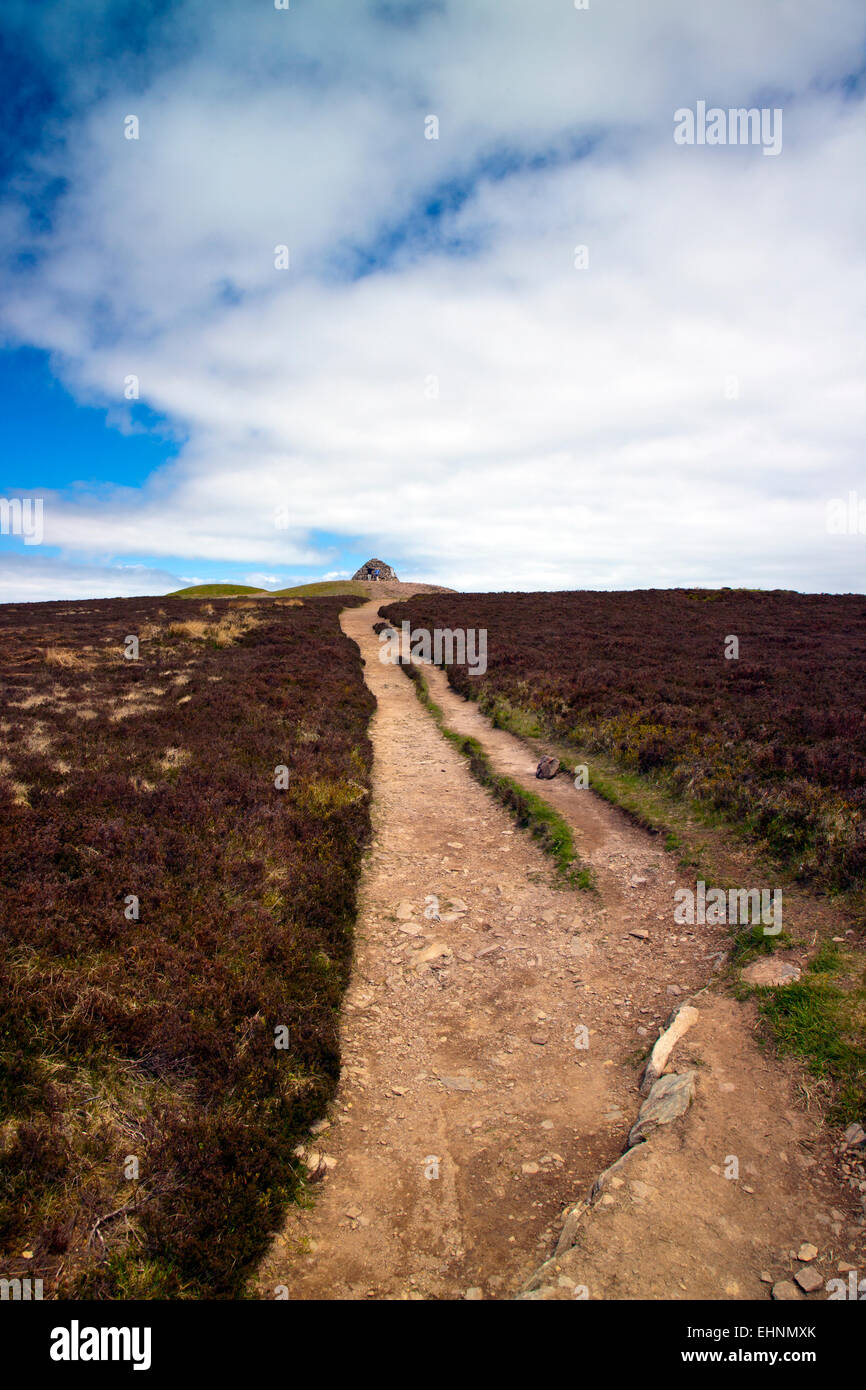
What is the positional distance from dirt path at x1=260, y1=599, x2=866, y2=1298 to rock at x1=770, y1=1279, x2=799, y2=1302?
11 cm

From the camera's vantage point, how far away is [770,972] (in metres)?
7.13

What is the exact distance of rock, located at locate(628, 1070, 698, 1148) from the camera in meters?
5.51

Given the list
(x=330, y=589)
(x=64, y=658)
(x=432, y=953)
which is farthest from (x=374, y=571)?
(x=432, y=953)

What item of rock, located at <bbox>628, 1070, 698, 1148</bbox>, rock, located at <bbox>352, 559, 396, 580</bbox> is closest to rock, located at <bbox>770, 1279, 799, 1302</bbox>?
rock, located at <bbox>628, 1070, 698, 1148</bbox>

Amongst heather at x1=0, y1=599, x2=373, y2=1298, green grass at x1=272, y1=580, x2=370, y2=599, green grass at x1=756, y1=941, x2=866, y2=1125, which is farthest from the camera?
green grass at x1=272, y1=580, x2=370, y2=599

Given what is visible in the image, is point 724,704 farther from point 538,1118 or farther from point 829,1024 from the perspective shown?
point 538,1118

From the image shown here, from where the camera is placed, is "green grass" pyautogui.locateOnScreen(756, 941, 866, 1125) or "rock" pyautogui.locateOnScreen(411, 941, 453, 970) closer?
"green grass" pyautogui.locateOnScreen(756, 941, 866, 1125)

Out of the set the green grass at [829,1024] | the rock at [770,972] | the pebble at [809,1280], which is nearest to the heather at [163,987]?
the pebble at [809,1280]

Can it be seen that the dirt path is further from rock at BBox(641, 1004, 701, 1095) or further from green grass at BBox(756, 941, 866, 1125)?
green grass at BBox(756, 941, 866, 1125)

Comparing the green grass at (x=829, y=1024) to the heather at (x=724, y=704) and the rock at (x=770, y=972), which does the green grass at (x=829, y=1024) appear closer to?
the rock at (x=770, y=972)

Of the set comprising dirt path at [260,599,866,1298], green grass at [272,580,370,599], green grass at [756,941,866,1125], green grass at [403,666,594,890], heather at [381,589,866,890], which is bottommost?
dirt path at [260,599,866,1298]

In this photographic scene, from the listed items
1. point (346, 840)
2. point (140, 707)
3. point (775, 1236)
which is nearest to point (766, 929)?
point (775, 1236)

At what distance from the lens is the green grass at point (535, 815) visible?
1070cm

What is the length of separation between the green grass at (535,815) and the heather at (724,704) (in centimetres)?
274
